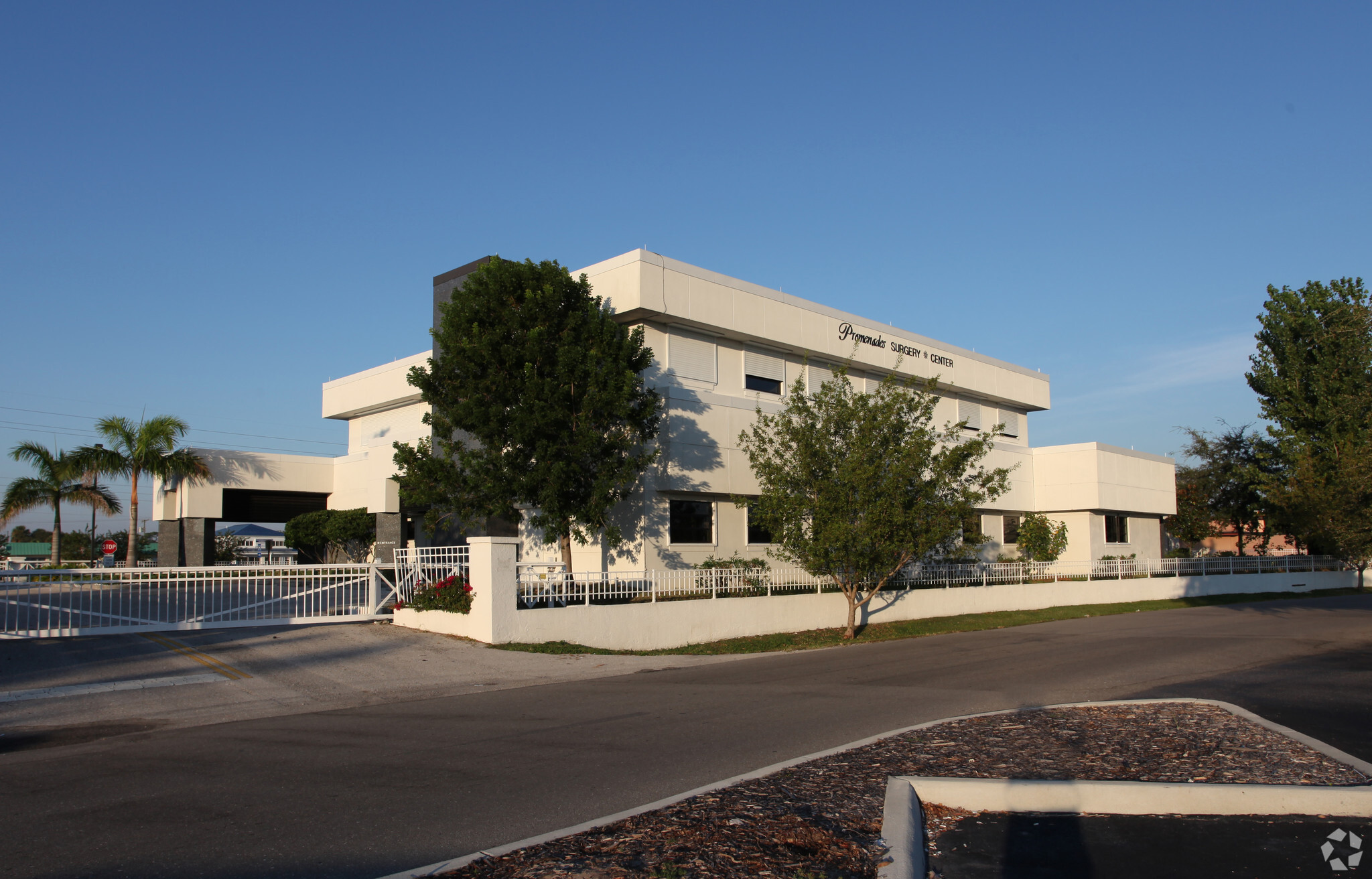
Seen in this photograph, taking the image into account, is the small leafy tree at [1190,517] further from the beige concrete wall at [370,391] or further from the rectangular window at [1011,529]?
the beige concrete wall at [370,391]

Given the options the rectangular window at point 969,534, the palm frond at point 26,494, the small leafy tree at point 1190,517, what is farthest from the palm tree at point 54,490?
the small leafy tree at point 1190,517

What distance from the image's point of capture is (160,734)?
30.3 feet

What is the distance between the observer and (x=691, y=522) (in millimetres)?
24141

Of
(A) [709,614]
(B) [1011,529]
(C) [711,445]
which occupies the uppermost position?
(C) [711,445]

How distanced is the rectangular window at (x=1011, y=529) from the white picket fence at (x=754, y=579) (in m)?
4.69

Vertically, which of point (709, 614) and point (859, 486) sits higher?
point (859, 486)

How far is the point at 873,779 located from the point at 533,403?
13.4 metres

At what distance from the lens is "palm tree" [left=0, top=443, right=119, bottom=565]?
40312mm

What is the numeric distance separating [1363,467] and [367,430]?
4152 cm

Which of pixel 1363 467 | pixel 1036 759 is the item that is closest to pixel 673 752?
pixel 1036 759

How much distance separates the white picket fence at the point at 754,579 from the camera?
57.8 feet

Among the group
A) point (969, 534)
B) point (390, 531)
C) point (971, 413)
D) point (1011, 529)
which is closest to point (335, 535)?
point (390, 531)

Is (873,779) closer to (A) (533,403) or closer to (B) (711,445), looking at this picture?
(A) (533,403)

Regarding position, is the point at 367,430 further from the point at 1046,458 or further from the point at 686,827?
the point at 686,827
